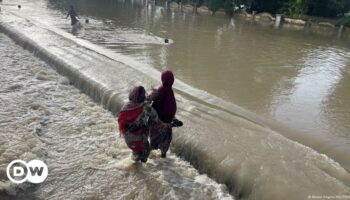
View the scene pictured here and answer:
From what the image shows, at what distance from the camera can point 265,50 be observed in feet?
50.4

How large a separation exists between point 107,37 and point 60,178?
12.1 m

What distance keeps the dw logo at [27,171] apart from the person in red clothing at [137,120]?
1510mm

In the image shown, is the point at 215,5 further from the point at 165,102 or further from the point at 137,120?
the point at 137,120

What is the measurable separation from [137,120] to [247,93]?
4928 millimetres

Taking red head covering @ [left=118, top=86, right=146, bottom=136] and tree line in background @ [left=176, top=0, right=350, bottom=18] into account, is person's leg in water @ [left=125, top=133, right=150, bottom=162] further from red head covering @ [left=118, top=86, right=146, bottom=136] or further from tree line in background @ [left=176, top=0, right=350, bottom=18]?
tree line in background @ [left=176, top=0, right=350, bottom=18]

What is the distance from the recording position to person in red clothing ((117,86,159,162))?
489cm

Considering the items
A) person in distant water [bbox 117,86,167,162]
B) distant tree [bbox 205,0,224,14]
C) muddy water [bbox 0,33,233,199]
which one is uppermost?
person in distant water [bbox 117,86,167,162]

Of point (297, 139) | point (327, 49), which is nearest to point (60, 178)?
point (297, 139)

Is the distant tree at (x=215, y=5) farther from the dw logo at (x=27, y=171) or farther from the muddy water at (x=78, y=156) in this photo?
the dw logo at (x=27, y=171)

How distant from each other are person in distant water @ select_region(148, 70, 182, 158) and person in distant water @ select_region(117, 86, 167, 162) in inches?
4.2

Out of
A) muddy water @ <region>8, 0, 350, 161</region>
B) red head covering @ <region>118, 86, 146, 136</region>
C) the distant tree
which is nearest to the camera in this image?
red head covering @ <region>118, 86, 146, 136</region>

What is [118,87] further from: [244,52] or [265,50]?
[265,50]

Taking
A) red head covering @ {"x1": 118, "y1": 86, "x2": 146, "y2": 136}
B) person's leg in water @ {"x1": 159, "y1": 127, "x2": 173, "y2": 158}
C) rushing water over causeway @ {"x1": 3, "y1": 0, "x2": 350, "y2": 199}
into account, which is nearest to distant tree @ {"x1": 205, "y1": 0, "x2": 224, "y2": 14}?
rushing water over causeway @ {"x1": 3, "y1": 0, "x2": 350, "y2": 199}

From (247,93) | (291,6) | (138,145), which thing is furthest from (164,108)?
(291,6)
